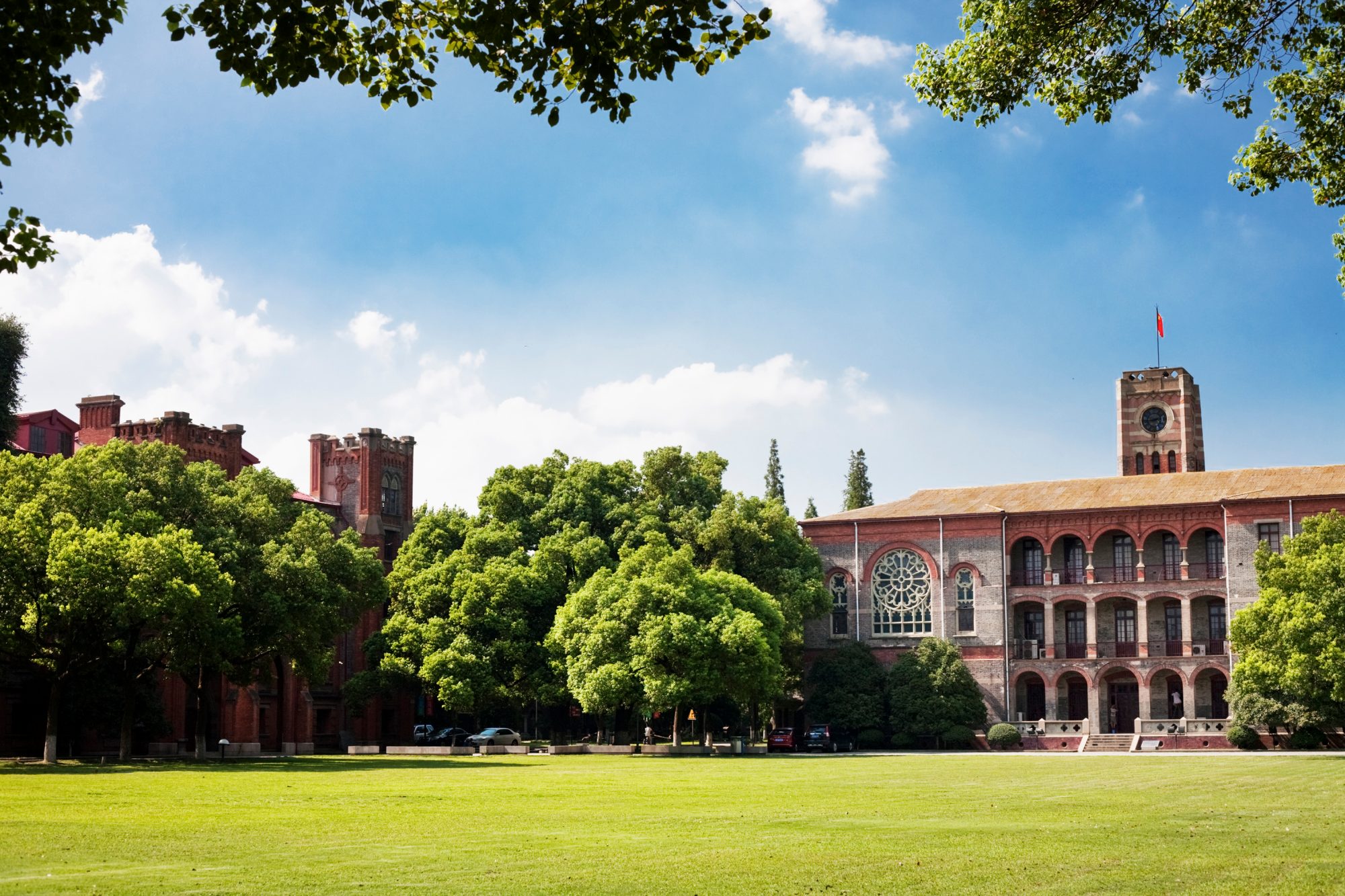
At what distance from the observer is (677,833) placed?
679 inches

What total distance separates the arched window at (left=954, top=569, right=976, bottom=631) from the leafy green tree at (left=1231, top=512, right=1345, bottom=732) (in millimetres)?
14343

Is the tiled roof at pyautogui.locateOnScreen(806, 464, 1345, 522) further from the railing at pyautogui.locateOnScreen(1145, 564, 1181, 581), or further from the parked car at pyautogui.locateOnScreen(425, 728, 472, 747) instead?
the parked car at pyautogui.locateOnScreen(425, 728, 472, 747)

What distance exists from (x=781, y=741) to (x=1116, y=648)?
17.8 meters

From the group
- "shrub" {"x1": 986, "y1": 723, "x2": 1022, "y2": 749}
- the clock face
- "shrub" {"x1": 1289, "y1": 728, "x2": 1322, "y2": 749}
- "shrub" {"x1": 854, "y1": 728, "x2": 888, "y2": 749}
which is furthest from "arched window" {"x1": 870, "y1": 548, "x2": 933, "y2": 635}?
the clock face

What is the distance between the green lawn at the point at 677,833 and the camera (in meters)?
12.8

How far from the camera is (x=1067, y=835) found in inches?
656

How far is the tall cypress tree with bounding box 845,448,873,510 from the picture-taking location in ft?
337

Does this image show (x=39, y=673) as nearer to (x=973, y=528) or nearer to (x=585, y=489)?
(x=585, y=489)

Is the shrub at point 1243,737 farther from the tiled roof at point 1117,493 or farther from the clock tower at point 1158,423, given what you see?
the clock tower at point 1158,423

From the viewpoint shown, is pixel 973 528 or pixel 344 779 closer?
pixel 344 779

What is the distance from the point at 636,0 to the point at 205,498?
133 ft

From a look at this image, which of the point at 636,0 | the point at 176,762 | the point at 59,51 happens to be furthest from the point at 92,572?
the point at 636,0

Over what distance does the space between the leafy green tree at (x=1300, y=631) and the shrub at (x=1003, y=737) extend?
1055 centimetres

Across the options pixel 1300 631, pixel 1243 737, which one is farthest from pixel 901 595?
pixel 1300 631
